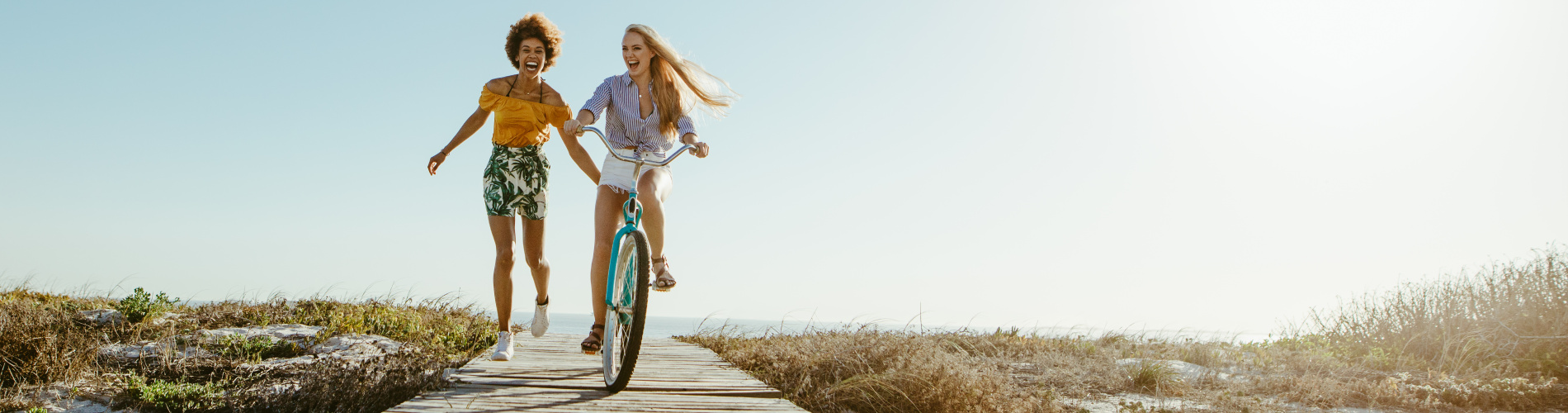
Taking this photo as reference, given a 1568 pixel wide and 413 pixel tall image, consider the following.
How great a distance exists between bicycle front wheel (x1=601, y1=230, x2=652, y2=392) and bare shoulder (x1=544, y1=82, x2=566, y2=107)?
5.06 feet

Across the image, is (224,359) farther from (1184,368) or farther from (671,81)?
(1184,368)

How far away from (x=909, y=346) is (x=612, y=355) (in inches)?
88.0

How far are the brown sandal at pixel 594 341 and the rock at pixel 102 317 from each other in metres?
4.67

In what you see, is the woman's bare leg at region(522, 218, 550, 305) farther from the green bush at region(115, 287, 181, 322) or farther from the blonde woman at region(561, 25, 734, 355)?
the green bush at region(115, 287, 181, 322)

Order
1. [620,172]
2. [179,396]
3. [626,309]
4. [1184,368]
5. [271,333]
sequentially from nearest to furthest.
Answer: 1. [626,309]
2. [620,172]
3. [179,396]
4. [271,333]
5. [1184,368]

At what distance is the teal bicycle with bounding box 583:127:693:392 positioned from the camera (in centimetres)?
308

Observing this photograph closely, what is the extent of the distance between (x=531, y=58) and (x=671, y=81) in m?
0.95

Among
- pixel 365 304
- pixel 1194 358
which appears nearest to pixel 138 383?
pixel 365 304

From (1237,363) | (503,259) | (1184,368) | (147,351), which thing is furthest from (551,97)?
(1237,363)

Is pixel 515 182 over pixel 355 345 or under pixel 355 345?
over

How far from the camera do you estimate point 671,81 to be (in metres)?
4.26

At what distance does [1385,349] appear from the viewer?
9258mm

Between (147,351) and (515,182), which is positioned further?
(147,351)

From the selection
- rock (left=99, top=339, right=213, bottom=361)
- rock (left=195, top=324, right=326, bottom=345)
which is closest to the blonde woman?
rock (left=195, top=324, right=326, bottom=345)
